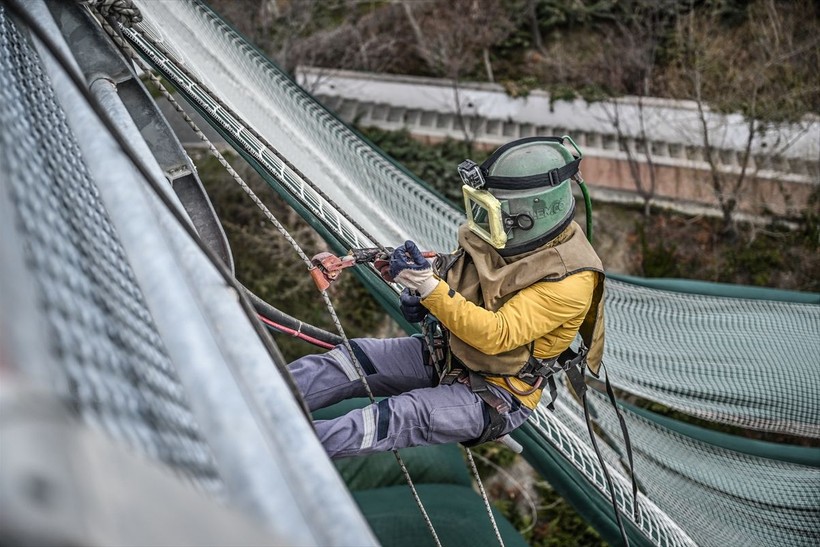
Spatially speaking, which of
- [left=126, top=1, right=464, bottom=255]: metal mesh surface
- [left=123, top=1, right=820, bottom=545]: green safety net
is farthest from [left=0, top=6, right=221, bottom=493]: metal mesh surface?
[left=126, top=1, right=464, bottom=255]: metal mesh surface

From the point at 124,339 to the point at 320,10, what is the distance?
1115 centimetres

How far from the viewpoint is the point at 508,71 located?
36.4ft

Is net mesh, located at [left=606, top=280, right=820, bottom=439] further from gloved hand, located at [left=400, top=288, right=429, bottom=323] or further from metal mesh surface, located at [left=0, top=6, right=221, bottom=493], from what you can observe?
metal mesh surface, located at [left=0, top=6, right=221, bottom=493]

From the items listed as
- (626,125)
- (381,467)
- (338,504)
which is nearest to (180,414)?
(338,504)

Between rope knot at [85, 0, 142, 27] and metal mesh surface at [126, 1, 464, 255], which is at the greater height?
rope knot at [85, 0, 142, 27]

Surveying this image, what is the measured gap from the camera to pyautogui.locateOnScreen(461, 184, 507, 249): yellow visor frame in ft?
7.23

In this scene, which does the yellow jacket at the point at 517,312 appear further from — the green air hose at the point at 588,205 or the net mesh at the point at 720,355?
the net mesh at the point at 720,355

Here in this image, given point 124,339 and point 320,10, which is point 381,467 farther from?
point 320,10

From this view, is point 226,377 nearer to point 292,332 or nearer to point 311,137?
point 292,332

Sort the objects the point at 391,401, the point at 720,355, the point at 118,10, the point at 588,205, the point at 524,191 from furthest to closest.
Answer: the point at 720,355 < the point at 588,205 < the point at 391,401 < the point at 524,191 < the point at 118,10

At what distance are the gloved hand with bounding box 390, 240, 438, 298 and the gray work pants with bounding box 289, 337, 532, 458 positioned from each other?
1.10 feet

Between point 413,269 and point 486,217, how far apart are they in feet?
0.97

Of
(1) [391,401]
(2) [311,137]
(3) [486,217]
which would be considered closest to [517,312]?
(3) [486,217]

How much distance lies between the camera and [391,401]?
2293 mm
